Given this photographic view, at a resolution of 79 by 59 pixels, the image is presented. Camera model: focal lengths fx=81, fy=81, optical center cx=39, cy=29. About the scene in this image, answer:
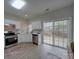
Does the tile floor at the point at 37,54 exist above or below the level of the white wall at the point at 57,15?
below

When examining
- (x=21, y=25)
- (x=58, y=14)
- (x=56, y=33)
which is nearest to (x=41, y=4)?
(x=58, y=14)

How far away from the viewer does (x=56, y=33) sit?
6.07m

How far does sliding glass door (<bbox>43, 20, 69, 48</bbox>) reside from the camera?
541 centimetres

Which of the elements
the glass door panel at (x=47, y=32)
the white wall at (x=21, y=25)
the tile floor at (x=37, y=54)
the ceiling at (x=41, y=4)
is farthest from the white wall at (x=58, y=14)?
the tile floor at (x=37, y=54)

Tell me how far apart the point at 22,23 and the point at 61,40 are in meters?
4.67

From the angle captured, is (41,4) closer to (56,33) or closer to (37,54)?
(56,33)

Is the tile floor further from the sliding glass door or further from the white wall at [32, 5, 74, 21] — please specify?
the white wall at [32, 5, 74, 21]

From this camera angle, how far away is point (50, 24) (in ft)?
21.6

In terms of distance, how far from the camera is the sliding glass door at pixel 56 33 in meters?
5.41

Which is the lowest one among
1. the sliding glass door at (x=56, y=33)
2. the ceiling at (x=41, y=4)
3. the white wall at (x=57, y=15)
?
the sliding glass door at (x=56, y=33)

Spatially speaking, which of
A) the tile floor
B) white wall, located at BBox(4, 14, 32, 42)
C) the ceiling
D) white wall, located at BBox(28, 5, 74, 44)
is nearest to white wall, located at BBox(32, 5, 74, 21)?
white wall, located at BBox(28, 5, 74, 44)

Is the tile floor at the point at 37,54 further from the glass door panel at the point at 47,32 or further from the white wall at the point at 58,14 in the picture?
the white wall at the point at 58,14
